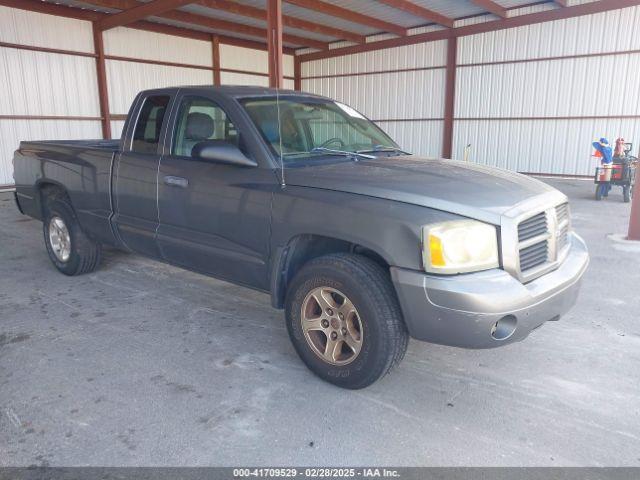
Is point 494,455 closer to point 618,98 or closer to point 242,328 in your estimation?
point 242,328

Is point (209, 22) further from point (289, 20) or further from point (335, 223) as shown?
point (335, 223)

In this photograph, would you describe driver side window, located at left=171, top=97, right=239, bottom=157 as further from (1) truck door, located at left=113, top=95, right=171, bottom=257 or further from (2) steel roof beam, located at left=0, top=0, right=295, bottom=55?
(2) steel roof beam, located at left=0, top=0, right=295, bottom=55

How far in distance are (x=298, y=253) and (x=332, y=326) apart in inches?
20.2

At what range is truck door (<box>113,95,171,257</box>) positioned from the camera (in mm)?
3881

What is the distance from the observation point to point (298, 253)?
310 cm

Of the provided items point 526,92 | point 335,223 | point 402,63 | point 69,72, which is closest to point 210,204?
point 335,223

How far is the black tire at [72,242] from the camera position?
4.89m

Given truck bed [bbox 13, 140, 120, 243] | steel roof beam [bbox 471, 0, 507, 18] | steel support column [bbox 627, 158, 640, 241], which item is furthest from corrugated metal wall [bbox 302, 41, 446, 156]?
truck bed [bbox 13, 140, 120, 243]

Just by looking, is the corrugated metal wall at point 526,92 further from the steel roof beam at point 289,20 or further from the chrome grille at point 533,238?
the chrome grille at point 533,238

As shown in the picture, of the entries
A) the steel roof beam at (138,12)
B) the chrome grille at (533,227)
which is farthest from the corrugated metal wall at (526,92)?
the chrome grille at (533,227)

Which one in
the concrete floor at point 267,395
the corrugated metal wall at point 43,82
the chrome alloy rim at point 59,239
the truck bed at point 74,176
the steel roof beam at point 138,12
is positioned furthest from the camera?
the corrugated metal wall at point 43,82

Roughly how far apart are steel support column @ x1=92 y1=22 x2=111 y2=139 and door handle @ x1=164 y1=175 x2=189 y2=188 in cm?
1319

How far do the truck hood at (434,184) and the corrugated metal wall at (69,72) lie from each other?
43.7 feet

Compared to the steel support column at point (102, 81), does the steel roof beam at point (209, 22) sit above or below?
above
